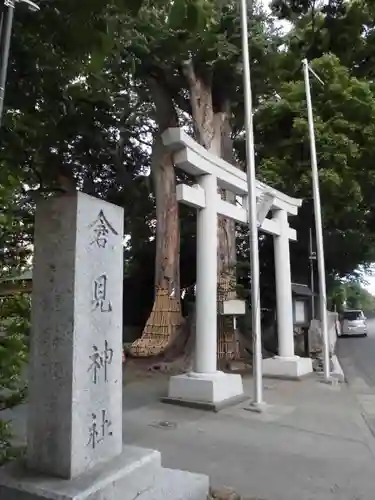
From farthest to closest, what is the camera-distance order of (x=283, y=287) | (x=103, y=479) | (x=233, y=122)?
1. (x=233, y=122)
2. (x=283, y=287)
3. (x=103, y=479)

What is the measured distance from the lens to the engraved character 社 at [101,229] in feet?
10.7

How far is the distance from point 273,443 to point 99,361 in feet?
9.75

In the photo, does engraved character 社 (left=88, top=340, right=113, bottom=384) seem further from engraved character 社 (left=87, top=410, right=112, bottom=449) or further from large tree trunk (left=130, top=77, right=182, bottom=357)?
large tree trunk (left=130, top=77, right=182, bottom=357)

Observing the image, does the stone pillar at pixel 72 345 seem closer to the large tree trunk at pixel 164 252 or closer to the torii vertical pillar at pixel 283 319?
the torii vertical pillar at pixel 283 319

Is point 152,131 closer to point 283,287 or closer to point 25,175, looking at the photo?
point 283,287

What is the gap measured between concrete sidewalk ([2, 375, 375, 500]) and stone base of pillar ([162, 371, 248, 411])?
19 centimetres

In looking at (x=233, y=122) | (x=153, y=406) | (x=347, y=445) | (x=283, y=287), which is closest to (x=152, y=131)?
(x=233, y=122)

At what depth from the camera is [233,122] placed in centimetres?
1545

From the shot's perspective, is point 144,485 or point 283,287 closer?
point 144,485

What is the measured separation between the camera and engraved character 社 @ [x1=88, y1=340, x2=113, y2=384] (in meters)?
3.14

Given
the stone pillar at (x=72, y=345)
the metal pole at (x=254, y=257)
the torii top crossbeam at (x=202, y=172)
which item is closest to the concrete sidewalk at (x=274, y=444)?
the metal pole at (x=254, y=257)

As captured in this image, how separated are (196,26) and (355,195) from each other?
36.0ft

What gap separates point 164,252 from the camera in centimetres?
1350

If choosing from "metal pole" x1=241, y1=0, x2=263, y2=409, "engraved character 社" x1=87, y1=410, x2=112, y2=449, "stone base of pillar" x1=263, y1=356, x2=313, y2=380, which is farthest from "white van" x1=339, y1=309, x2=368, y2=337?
"engraved character 社" x1=87, y1=410, x2=112, y2=449
